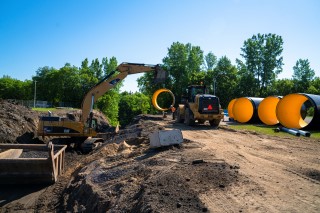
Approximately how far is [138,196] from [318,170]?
4132 mm

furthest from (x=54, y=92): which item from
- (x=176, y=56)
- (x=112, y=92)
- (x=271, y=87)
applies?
(x=271, y=87)

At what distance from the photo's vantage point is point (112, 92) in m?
64.4

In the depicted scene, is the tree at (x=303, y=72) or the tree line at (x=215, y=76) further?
the tree at (x=303, y=72)

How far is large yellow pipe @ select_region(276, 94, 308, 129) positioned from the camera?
665 inches

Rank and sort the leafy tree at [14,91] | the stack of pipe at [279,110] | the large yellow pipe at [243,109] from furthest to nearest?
1. the leafy tree at [14,91]
2. the large yellow pipe at [243,109]
3. the stack of pipe at [279,110]

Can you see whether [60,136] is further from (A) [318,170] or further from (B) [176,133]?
(A) [318,170]

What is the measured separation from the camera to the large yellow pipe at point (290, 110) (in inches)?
665

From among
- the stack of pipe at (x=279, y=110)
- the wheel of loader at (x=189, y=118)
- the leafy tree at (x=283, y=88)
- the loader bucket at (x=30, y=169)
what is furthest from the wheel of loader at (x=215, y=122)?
the leafy tree at (x=283, y=88)

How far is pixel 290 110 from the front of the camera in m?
17.5

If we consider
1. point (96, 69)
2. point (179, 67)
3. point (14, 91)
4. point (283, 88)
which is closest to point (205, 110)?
point (179, 67)

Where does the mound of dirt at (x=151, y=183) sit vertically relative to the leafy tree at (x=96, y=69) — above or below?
below

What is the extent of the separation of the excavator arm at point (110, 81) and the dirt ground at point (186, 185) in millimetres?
6145

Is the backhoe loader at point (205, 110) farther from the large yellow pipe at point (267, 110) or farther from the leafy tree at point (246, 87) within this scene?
the leafy tree at point (246, 87)

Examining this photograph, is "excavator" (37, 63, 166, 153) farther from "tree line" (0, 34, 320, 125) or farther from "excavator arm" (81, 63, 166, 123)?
"tree line" (0, 34, 320, 125)
